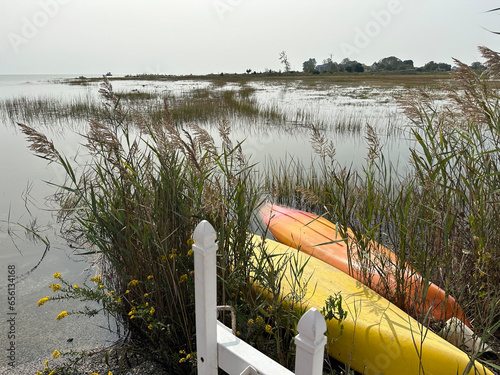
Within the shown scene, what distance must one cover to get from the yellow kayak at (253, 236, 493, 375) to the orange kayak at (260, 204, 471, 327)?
13cm

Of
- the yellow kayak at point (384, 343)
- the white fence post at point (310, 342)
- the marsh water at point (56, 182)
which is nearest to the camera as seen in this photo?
the white fence post at point (310, 342)

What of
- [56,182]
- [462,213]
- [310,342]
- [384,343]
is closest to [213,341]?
[310,342]

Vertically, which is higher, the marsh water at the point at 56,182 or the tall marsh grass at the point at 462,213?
the tall marsh grass at the point at 462,213

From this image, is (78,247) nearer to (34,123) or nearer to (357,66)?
(34,123)

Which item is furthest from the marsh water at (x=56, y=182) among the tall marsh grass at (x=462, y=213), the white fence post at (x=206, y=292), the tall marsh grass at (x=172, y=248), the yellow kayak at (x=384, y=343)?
the white fence post at (x=206, y=292)

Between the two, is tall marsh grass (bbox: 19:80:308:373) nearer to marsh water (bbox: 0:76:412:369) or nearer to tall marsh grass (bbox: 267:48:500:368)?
tall marsh grass (bbox: 267:48:500:368)

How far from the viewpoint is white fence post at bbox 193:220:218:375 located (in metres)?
1.39

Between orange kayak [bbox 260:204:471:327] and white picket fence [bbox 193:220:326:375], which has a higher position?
white picket fence [bbox 193:220:326:375]

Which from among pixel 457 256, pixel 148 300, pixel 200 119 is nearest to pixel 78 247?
pixel 148 300

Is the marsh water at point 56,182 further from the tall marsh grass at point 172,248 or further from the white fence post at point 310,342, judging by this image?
the white fence post at point 310,342

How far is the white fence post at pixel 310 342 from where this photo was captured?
1067mm

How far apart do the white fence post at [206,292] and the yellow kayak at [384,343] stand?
0.75 m

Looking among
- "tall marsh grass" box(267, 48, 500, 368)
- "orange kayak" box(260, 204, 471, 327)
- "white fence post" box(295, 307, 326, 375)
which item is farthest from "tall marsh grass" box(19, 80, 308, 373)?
"white fence post" box(295, 307, 326, 375)

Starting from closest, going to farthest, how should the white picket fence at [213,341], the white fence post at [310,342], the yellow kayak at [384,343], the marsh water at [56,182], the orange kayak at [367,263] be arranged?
the white fence post at [310,342] < the white picket fence at [213,341] < the yellow kayak at [384,343] < the orange kayak at [367,263] < the marsh water at [56,182]
